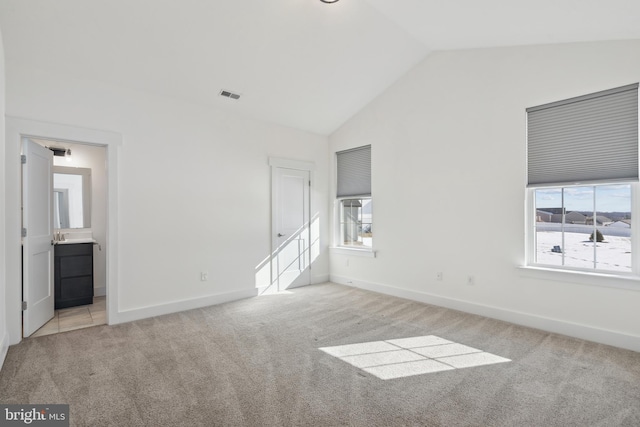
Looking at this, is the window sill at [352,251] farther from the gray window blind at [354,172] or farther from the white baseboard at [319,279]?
the gray window blind at [354,172]

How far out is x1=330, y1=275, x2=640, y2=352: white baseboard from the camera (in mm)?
3092

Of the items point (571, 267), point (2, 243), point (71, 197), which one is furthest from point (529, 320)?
point (71, 197)

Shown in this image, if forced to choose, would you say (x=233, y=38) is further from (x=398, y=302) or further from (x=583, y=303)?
(x=583, y=303)

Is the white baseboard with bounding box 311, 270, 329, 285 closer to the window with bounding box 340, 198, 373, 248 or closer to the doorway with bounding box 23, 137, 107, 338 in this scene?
the window with bounding box 340, 198, 373, 248

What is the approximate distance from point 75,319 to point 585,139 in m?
6.04

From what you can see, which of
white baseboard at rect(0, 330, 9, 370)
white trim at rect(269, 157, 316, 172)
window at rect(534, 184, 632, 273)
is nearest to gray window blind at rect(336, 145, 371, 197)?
white trim at rect(269, 157, 316, 172)

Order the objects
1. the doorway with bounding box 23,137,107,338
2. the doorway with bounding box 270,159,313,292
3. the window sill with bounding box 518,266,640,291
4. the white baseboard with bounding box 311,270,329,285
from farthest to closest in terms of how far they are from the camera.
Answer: the white baseboard with bounding box 311,270,329,285 < the doorway with bounding box 270,159,313,292 < the doorway with bounding box 23,137,107,338 < the window sill with bounding box 518,266,640,291

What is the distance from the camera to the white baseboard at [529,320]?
3092 millimetres

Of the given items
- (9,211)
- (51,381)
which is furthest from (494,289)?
(9,211)

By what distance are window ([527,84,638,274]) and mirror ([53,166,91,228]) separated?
6.17m

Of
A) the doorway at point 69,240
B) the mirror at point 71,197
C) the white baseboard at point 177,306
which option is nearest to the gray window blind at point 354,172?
the white baseboard at point 177,306

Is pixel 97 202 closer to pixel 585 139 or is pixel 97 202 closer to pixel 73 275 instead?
pixel 73 275

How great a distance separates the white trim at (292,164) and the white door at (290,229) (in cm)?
6

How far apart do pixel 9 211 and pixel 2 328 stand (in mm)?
1096
